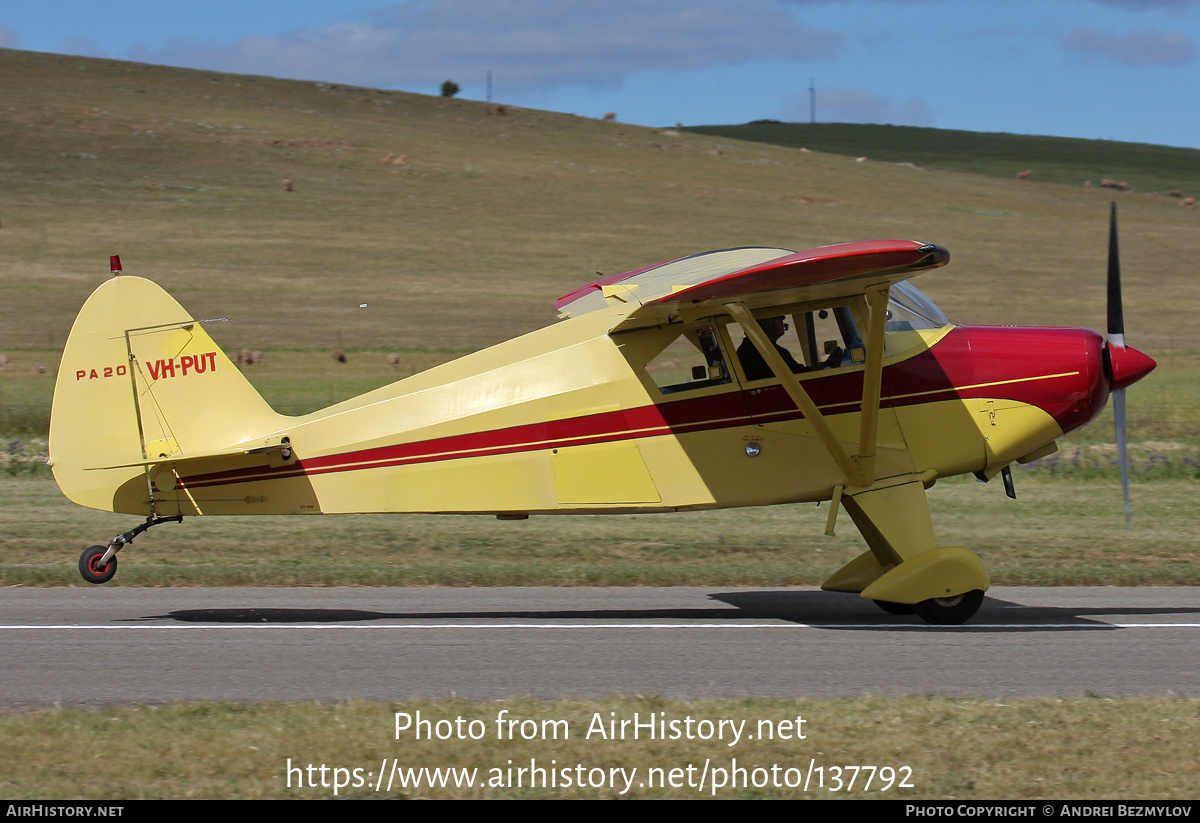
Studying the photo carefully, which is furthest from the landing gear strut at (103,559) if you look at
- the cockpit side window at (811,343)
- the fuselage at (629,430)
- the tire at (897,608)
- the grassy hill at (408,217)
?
the grassy hill at (408,217)

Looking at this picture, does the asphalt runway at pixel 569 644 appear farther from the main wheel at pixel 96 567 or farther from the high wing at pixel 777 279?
the high wing at pixel 777 279

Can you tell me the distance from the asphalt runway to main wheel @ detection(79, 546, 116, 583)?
13.4 inches

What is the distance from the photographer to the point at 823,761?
210 inches

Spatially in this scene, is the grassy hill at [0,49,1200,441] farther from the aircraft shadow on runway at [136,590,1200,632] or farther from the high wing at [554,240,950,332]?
the high wing at [554,240,950,332]

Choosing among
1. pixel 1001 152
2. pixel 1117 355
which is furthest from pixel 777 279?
pixel 1001 152

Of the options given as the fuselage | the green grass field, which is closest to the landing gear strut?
the fuselage

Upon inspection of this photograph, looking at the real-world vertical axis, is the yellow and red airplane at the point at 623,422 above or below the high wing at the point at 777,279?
below

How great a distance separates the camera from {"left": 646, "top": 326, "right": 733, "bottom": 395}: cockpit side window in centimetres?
879

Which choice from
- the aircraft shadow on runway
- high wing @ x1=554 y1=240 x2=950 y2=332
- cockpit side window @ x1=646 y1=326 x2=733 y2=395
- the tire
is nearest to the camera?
high wing @ x1=554 y1=240 x2=950 y2=332

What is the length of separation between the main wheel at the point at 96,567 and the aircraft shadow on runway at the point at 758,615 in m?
0.44

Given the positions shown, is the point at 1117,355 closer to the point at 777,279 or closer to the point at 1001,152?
the point at 777,279

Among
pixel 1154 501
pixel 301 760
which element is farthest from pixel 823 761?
pixel 1154 501

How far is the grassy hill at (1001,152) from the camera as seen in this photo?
7031cm
